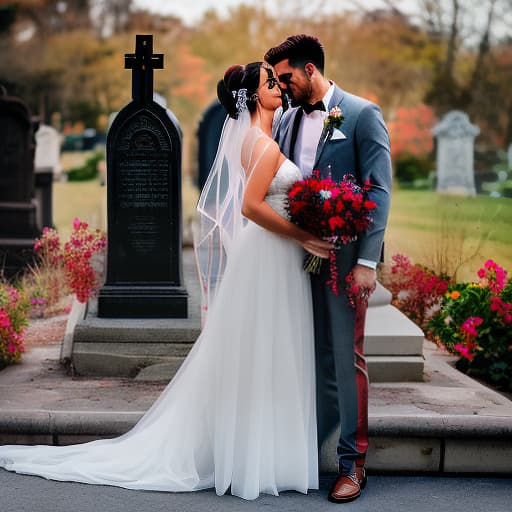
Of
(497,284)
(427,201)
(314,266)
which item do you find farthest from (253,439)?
(427,201)

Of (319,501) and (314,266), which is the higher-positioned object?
(314,266)

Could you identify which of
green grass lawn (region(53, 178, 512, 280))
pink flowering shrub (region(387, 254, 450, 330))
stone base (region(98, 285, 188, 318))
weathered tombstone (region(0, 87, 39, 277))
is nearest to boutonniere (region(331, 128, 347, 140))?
stone base (region(98, 285, 188, 318))

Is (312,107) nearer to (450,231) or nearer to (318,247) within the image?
(318,247)

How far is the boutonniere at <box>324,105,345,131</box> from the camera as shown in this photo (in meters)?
4.16

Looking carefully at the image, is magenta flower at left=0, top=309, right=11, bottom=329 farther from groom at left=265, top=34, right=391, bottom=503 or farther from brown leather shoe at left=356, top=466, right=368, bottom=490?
brown leather shoe at left=356, top=466, right=368, bottom=490

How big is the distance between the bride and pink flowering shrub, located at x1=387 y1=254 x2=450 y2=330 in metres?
4.29

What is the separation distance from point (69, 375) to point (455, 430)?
9.81 ft

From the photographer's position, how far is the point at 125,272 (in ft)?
23.6

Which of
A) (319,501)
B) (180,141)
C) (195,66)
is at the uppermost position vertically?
(195,66)

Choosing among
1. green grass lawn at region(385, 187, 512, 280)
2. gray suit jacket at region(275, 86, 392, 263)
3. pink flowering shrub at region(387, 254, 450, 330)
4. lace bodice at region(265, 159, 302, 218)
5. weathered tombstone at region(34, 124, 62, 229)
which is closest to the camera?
gray suit jacket at region(275, 86, 392, 263)

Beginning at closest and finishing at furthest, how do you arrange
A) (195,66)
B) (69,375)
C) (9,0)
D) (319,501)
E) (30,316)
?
(319,501) → (69,375) → (30,316) → (9,0) → (195,66)

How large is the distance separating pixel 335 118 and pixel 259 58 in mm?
11168

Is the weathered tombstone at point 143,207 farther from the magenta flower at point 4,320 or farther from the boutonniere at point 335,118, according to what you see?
the boutonniere at point 335,118

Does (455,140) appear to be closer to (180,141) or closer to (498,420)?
(180,141)
